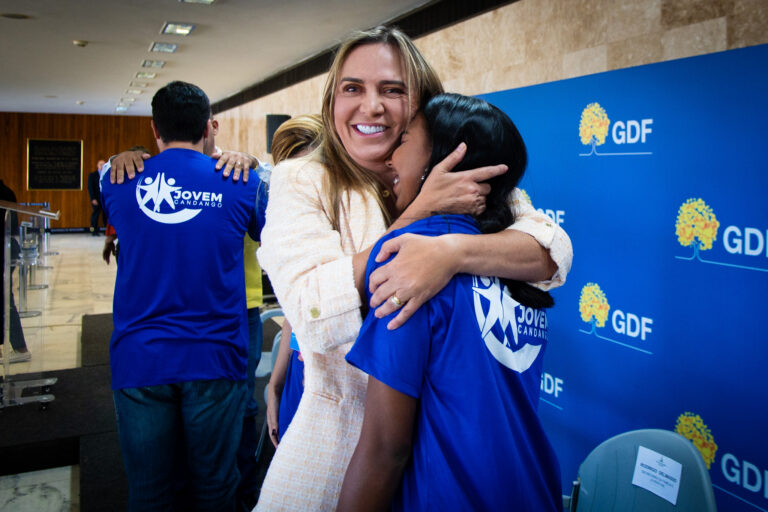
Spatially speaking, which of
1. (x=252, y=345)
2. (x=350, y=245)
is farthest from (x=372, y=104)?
(x=252, y=345)

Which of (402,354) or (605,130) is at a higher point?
(605,130)

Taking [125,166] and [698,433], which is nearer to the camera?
[125,166]

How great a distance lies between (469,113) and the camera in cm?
94

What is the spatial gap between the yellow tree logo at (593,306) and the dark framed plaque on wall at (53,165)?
1870cm

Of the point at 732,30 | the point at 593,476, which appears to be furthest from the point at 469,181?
the point at 732,30

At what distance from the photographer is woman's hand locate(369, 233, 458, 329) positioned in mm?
822

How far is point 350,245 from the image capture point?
3.59 feet

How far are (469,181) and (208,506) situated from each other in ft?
5.51

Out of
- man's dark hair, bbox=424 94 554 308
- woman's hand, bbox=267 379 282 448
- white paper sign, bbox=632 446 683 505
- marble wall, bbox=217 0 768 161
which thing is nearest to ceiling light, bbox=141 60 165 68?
marble wall, bbox=217 0 768 161

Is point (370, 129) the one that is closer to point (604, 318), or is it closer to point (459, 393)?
point (459, 393)

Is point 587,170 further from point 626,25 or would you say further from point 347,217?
point 347,217

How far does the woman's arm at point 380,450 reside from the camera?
33.4 inches

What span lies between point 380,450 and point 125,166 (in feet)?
4.91

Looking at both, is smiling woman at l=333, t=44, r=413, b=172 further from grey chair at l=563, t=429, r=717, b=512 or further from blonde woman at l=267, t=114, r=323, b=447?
grey chair at l=563, t=429, r=717, b=512
